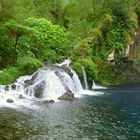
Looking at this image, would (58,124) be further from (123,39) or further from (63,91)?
(123,39)

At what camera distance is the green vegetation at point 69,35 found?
1779 inches

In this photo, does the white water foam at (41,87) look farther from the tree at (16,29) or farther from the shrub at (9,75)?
the tree at (16,29)

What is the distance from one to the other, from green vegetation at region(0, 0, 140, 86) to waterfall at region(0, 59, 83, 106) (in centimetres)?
153

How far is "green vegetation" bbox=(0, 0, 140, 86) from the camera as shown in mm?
45188

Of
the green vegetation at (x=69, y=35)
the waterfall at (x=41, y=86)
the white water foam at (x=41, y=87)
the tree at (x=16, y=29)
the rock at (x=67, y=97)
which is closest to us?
the white water foam at (x=41, y=87)

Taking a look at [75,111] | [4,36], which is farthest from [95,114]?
[4,36]


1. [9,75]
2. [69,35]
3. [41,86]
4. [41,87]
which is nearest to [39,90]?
[41,87]

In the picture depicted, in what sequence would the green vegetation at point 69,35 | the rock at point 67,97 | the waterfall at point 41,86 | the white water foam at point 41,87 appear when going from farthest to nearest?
the green vegetation at point 69,35 < the rock at point 67,97 < the waterfall at point 41,86 < the white water foam at point 41,87

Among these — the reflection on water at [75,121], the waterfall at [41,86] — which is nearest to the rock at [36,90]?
the waterfall at [41,86]

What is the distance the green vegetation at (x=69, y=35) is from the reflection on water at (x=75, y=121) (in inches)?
363

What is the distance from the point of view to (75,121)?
99.2ft

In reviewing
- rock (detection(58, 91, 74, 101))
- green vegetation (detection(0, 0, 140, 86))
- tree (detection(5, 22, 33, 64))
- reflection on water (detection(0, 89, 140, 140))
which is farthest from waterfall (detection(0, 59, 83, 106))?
tree (detection(5, 22, 33, 64))

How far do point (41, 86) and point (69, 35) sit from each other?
1961cm

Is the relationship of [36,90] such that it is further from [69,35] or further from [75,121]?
[69,35]
